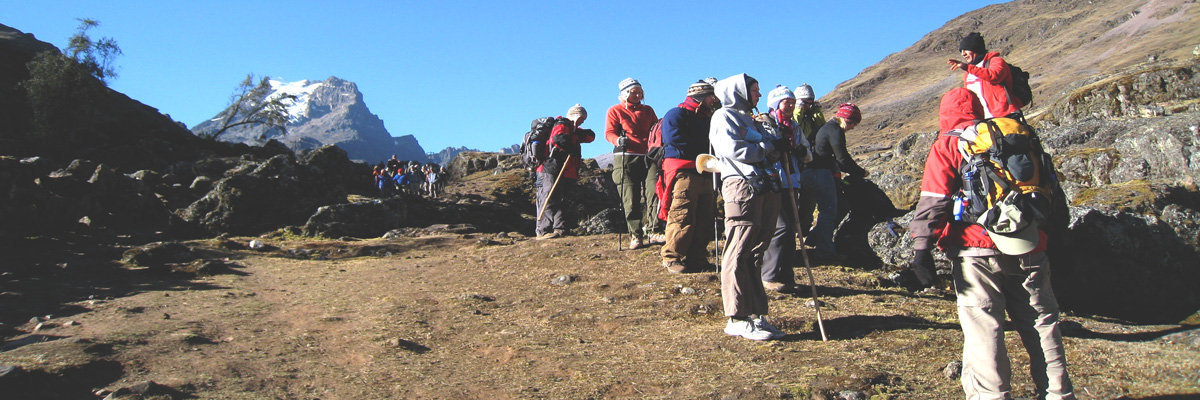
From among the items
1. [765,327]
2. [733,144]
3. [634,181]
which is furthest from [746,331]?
[634,181]

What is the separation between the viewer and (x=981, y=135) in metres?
4.25

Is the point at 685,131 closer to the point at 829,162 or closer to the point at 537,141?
the point at 829,162

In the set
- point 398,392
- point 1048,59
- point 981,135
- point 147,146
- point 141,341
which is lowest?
point 398,392

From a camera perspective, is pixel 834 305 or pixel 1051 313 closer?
pixel 1051 313

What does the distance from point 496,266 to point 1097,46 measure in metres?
154

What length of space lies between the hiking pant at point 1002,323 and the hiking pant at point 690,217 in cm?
381

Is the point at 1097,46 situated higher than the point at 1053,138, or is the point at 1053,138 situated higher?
the point at 1097,46

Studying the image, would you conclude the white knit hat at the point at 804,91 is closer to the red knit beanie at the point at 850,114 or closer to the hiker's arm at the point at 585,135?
the red knit beanie at the point at 850,114

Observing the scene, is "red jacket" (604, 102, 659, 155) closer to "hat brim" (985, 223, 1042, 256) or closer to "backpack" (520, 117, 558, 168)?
"backpack" (520, 117, 558, 168)

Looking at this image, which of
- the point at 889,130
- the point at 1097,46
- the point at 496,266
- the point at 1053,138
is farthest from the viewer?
the point at 1097,46

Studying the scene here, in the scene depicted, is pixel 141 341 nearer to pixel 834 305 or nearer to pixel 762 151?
pixel 762 151

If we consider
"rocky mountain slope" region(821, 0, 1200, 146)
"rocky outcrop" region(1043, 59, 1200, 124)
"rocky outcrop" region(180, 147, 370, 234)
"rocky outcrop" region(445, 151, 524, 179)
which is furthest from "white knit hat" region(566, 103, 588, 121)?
"rocky mountain slope" region(821, 0, 1200, 146)

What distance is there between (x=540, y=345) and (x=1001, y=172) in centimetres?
360

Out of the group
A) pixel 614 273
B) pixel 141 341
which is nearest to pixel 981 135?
pixel 614 273
